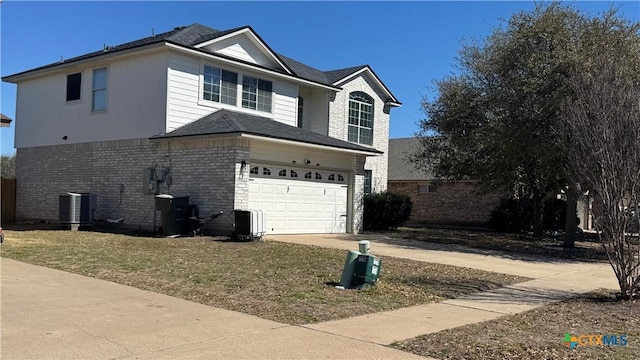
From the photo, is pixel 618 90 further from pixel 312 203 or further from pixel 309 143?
pixel 312 203

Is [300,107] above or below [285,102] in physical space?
above

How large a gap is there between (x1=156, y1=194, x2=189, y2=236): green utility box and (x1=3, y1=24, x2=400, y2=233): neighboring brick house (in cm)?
74

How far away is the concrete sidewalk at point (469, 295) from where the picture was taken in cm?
668

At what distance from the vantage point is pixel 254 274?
10.1m

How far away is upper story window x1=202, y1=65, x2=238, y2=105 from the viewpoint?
63.3 feet

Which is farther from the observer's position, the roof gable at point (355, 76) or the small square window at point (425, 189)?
the small square window at point (425, 189)

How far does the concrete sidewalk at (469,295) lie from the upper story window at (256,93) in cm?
572

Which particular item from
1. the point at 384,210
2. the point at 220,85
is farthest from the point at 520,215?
the point at 220,85

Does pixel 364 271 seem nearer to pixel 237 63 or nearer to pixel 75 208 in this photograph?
pixel 237 63

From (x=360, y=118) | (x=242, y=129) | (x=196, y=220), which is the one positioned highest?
(x=360, y=118)

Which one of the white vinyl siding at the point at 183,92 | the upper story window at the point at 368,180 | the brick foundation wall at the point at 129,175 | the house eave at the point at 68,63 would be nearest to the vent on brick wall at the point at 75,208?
the brick foundation wall at the point at 129,175

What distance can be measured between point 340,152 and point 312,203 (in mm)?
2145

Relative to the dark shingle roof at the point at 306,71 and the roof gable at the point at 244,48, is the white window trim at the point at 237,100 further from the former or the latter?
the dark shingle roof at the point at 306,71

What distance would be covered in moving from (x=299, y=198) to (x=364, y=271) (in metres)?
9.77
